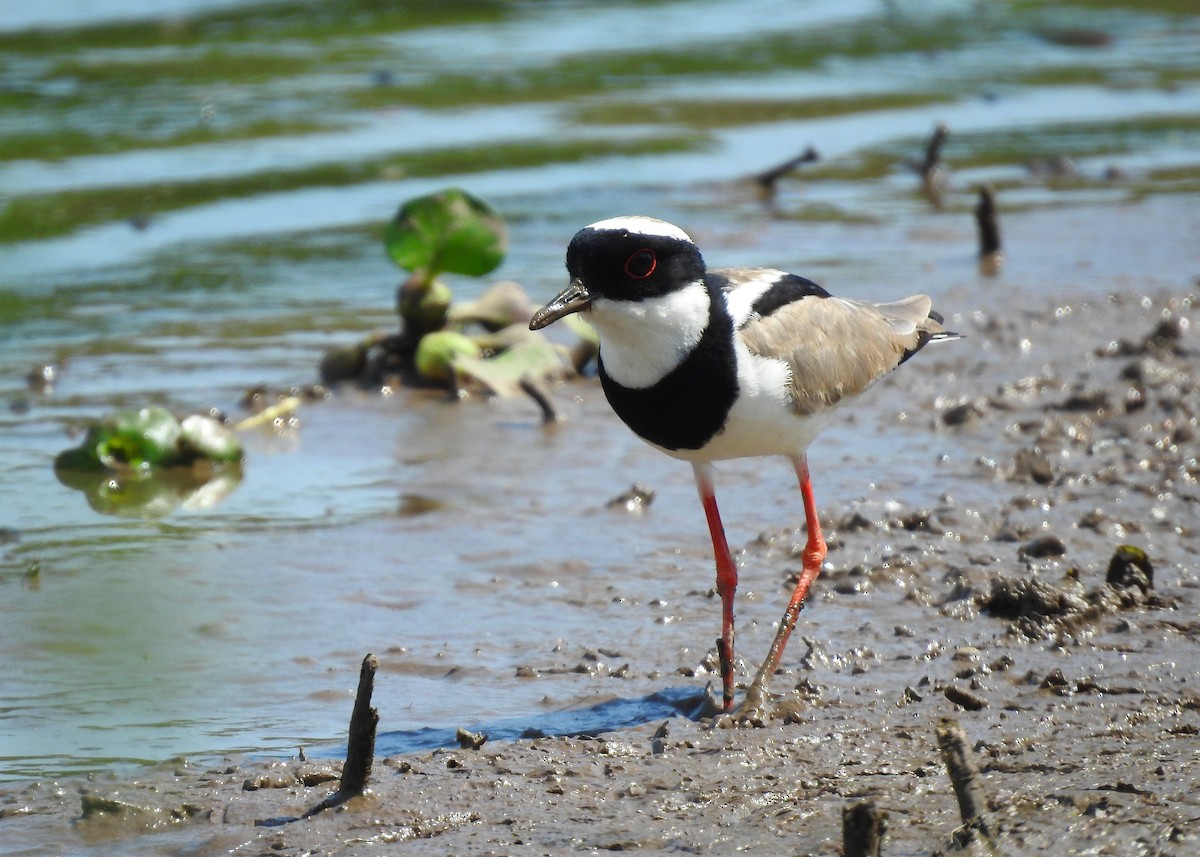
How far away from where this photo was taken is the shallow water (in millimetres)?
5367

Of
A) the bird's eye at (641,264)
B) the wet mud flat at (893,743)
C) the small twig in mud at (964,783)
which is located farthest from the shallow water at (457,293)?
the small twig in mud at (964,783)

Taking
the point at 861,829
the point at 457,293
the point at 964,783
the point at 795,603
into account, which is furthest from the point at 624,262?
the point at 457,293

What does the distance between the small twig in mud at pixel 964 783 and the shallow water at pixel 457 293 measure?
1.63m

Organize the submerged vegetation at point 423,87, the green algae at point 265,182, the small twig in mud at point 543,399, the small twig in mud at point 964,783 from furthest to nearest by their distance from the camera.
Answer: the submerged vegetation at point 423,87
the green algae at point 265,182
the small twig in mud at point 543,399
the small twig in mud at point 964,783

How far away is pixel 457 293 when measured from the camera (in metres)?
10.4

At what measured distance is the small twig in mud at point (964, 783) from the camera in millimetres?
3479

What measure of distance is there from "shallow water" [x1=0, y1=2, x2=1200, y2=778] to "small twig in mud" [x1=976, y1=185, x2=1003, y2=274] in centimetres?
15

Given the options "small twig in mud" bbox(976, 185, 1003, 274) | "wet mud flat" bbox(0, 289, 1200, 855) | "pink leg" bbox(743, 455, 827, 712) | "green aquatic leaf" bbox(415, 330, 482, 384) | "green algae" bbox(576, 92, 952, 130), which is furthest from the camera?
"green algae" bbox(576, 92, 952, 130)

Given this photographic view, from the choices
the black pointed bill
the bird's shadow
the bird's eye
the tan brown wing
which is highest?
the bird's eye

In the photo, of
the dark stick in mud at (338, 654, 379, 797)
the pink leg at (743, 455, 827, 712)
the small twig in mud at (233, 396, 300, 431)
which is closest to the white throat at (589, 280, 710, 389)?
the pink leg at (743, 455, 827, 712)

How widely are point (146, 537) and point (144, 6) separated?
14.9 m

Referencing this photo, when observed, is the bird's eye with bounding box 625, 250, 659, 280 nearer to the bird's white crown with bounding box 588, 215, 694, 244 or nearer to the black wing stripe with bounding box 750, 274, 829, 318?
the bird's white crown with bounding box 588, 215, 694, 244

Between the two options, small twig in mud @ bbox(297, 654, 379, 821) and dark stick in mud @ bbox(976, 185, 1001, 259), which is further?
dark stick in mud @ bbox(976, 185, 1001, 259)

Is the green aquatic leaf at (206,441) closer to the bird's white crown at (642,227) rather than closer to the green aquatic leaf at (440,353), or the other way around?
the green aquatic leaf at (440,353)
